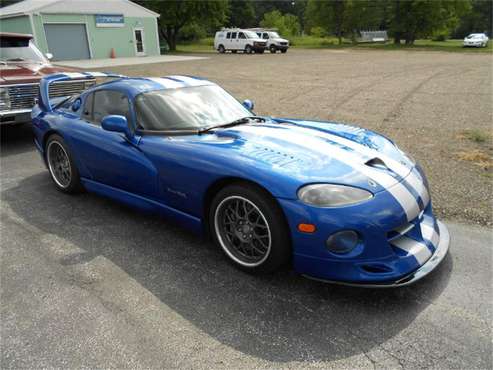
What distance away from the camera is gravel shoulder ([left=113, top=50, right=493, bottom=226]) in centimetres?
434

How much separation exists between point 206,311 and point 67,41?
2955cm

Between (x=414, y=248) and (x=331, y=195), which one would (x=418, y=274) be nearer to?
(x=414, y=248)

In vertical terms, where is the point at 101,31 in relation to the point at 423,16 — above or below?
below

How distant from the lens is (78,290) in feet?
8.95

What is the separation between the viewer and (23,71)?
22.2 ft

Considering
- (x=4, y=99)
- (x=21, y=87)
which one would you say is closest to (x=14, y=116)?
(x=4, y=99)

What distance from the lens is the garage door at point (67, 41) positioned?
2612 cm

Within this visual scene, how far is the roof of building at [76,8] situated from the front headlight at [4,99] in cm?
2301

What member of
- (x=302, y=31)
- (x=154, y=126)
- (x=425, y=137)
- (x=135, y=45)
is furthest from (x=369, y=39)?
(x=154, y=126)

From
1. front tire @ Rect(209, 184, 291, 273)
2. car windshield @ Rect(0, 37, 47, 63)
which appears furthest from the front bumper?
front tire @ Rect(209, 184, 291, 273)

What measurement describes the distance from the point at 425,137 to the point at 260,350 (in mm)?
5419

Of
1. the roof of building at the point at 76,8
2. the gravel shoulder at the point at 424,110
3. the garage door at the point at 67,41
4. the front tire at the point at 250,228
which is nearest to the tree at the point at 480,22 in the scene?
the roof of building at the point at 76,8

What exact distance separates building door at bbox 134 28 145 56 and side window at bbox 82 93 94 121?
29.9 meters

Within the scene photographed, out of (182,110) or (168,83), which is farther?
(168,83)
